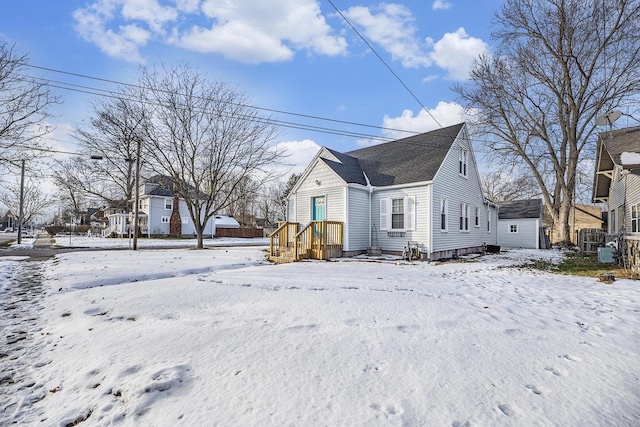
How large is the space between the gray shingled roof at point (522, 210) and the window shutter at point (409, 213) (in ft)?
48.0

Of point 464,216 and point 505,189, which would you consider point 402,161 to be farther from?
point 505,189

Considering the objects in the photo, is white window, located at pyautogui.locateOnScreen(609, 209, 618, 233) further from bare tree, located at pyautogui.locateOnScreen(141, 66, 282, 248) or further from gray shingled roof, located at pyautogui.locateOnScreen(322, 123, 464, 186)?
bare tree, located at pyautogui.locateOnScreen(141, 66, 282, 248)

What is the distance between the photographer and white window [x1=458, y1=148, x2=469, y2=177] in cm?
1511

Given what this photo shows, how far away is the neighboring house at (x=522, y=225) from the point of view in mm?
22031

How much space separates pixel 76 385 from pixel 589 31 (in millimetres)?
26188

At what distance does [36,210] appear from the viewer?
4416 centimetres

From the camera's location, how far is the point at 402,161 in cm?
1447

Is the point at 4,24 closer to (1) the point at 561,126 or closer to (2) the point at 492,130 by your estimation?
(2) the point at 492,130

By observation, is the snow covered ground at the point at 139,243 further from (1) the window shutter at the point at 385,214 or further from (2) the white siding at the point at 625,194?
(2) the white siding at the point at 625,194

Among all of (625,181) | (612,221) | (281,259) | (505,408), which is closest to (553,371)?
(505,408)

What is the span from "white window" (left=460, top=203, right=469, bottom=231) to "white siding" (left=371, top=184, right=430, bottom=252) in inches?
152

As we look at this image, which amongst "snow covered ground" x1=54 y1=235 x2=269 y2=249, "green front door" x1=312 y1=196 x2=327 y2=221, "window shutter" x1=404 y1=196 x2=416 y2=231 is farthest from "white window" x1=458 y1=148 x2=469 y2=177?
"snow covered ground" x1=54 y1=235 x2=269 y2=249

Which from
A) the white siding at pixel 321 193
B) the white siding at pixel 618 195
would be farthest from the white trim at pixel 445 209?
the white siding at pixel 618 195

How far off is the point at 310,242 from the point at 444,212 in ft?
19.4
